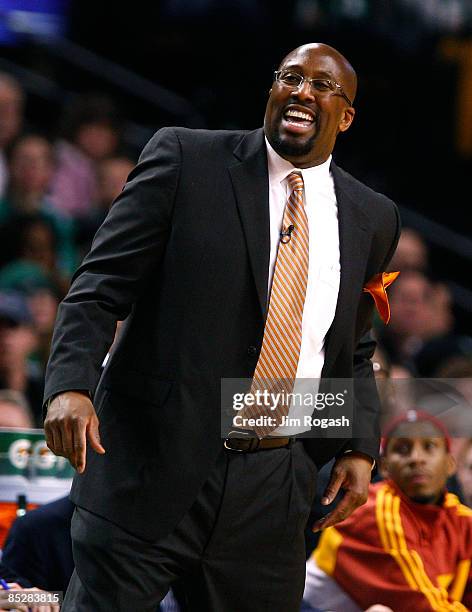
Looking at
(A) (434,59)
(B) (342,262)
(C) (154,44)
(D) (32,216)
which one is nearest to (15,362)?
(D) (32,216)

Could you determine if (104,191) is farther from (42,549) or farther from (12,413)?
(42,549)

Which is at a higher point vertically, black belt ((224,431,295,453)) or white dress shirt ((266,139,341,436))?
white dress shirt ((266,139,341,436))

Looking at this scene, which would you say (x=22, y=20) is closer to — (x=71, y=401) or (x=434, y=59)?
(x=434, y=59)

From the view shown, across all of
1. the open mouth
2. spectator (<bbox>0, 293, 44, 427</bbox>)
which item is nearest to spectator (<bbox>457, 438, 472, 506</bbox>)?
spectator (<bbox>0, 293, 44, 427</bbox>)

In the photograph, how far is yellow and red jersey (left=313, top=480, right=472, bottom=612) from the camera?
391cm

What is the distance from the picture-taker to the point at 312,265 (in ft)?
9.05

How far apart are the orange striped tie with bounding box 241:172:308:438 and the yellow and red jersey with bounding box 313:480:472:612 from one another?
1.36 m

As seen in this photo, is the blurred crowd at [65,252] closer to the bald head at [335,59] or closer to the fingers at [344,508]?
the fingers at [344,508]

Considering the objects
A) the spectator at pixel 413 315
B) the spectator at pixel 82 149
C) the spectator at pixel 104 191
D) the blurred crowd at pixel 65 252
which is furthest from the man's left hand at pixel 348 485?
the spectator at pixel 82 149

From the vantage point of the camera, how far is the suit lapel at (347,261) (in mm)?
2773

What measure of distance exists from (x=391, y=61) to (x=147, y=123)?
61.5 inches

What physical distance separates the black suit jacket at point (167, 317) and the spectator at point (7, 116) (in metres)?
4.01

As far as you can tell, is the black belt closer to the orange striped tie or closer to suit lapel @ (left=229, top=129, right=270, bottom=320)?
the orange striped tie

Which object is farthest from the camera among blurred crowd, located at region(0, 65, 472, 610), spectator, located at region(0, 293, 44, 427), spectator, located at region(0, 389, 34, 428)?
blurred crowd, located at region(0, 65, 472, 610)
